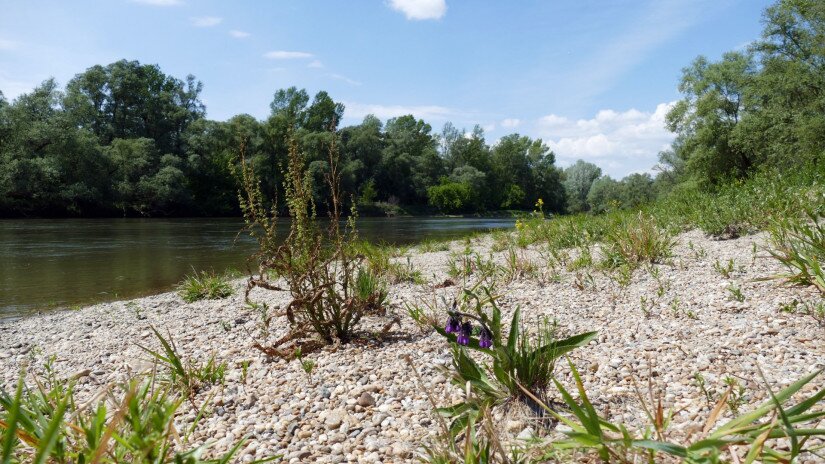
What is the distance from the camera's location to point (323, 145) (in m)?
3.94

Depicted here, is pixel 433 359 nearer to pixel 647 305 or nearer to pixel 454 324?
pixel 454 324

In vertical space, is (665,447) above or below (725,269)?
below

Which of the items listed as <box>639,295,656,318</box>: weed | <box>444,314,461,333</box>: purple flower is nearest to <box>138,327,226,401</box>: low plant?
<box>444,314,461,333</box>: purple flower

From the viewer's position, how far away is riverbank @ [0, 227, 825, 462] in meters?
2.59

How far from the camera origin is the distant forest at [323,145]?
20172 millimetres

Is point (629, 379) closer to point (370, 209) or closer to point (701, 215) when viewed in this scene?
point (701, 215)

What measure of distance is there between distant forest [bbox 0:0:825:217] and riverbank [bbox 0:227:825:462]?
1.76 metres

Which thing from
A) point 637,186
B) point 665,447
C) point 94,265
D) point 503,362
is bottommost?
point 94,265

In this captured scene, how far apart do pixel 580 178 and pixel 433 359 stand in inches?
4351

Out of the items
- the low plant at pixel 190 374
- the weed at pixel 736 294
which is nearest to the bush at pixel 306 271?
the low plant at pixel 190 374

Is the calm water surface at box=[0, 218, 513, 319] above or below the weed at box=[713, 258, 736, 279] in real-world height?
below

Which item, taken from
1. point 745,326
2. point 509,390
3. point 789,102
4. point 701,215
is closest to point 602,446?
point 509,390

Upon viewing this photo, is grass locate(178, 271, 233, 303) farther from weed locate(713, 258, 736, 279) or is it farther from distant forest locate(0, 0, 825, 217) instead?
weed locate(713, 258, 736, 279)

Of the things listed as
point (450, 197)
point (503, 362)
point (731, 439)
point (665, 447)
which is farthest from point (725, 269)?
point (450, 197)
